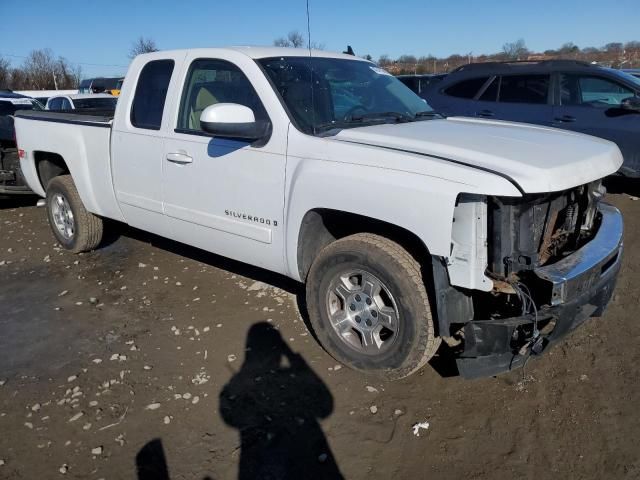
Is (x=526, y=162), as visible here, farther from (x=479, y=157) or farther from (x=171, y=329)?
(x=171, y=329)

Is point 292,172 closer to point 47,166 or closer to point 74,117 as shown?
point 74,117

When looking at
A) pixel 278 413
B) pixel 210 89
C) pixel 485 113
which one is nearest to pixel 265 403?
pixel 278 413

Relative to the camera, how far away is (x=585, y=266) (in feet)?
9.67

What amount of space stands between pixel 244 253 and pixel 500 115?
5114 millimetres

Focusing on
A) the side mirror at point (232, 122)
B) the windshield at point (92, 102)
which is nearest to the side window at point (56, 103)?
the windshield at point (92, 102)

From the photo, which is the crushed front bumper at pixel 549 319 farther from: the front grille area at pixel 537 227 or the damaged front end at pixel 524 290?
the front grille area at pixel 537 227

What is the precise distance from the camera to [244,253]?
404 cm

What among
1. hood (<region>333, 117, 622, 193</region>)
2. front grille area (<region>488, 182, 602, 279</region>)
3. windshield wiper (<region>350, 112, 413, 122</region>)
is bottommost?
front grille area (<region>488, 182, 602, 279</region>)

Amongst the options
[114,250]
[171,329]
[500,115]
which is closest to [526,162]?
[171,329]

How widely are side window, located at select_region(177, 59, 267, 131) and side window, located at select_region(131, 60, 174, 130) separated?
0.86 feet

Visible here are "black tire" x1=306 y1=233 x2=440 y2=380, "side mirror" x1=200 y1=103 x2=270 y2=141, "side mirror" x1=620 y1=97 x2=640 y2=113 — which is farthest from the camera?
"side mirror" x1=620 y1=97 x2=640 y2=113

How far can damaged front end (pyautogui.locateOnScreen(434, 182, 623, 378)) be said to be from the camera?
286 cm

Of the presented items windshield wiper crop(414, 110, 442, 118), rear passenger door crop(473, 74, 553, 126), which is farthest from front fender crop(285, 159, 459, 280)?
rear passenger door crop(473, 74, 553, 126)

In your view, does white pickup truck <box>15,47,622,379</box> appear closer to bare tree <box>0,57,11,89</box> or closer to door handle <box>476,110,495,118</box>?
door handle <box>476,110,495,118</box>
